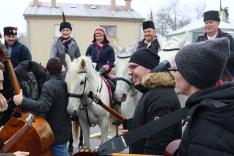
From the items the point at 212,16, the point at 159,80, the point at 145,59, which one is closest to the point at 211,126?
the point at 159,80

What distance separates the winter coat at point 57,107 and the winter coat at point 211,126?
331 cm

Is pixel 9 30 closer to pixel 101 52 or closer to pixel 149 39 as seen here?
pixel 101 52

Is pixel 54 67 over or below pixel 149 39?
below

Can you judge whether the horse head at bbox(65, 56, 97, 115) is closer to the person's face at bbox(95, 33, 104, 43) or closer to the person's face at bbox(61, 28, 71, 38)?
the person's face at bbox(95, 33, 104, 43)

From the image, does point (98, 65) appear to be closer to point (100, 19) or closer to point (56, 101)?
point (56, 101)

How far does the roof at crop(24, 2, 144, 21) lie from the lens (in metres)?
42.4

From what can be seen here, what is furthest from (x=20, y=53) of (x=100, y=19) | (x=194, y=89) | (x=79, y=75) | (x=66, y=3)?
(x=66, y=3)

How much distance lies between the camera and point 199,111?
1760mm

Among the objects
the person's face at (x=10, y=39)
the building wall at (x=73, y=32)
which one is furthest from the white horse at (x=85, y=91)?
the building wall at (x=73, y=32)

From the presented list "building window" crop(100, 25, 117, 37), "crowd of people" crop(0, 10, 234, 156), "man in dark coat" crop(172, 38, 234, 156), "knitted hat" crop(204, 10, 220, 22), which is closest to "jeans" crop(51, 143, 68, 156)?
"crowd of people" crop(0, 10, 234, 156)

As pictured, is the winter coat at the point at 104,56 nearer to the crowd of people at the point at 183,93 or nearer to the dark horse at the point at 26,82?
the crowd of people at the point at 183,93

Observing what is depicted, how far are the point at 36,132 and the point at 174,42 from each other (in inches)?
111

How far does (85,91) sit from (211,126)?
4.63 meters

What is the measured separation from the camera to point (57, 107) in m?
5.20
